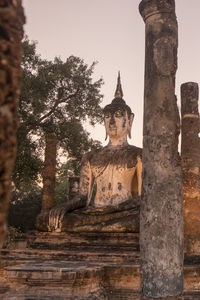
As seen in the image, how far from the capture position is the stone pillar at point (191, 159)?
9.61 meters

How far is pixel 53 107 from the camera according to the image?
611 inches

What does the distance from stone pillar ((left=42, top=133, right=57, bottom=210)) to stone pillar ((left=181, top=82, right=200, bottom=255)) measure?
4.42 m

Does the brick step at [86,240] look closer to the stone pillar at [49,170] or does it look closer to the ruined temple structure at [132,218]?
the ruined temple structure at [132,218]

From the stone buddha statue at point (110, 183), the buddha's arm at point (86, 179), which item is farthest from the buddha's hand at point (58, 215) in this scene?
the buddha's arm at point (86, 179)

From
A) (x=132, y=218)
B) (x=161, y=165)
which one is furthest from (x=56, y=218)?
(x=161, y=165)

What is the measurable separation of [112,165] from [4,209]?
28.2 ft

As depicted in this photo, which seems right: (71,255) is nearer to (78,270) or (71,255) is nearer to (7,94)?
(78,270)

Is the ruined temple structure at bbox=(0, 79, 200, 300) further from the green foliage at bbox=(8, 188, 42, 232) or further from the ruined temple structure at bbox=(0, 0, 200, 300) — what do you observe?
the green foliage at bbox=(8, 188, 42, 232)

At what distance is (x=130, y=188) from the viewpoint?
9.65 meters

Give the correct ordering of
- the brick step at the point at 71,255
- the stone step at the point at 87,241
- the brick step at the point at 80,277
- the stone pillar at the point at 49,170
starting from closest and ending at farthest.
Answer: the brick step at the point at 80,277
the brick step at the point at 71,255
the stone step at the point at 87,241
the stone pillar at the point at 49,170

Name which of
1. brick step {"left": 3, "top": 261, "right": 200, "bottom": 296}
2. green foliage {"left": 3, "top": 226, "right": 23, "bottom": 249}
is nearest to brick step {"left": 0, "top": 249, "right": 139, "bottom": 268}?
brick step {"left": 3, "top": 261, "right": 200, "bottom": 296}

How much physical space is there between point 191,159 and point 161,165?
219 inches

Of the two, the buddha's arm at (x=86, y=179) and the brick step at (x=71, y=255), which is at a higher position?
the buddha's arm at (x=86, y=179)

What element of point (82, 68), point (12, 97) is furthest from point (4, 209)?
point (82, 68)
